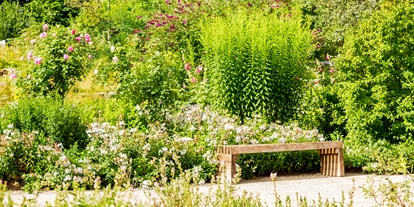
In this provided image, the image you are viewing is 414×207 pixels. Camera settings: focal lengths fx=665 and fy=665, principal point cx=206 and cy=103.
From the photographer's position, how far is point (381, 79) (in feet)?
27.3

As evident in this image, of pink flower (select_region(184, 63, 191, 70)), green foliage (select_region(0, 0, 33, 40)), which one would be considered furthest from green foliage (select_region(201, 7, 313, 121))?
green foliage (select_region(0, 0, 33, 40))

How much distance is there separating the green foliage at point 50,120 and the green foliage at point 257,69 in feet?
6.68

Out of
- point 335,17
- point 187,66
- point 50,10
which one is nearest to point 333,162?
point 187,66

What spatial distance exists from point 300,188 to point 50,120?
2.70 m

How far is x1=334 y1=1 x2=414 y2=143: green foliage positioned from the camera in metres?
8.30

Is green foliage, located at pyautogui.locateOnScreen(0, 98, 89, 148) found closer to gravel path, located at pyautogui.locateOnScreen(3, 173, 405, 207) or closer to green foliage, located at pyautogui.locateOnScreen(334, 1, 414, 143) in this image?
gravel path, located at pyautogui.locateOnScreen(3, 173, 405, 207)

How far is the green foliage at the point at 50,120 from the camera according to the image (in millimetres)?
7059

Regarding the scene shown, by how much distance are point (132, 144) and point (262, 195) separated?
60.0 inches

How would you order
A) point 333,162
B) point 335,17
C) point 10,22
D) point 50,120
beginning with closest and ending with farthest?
point 50,120, point 333,162, point 335,17, point 10,22

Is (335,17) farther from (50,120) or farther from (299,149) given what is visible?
(50,120)

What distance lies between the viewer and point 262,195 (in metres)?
6.23

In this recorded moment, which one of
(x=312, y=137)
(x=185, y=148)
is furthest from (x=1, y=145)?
(x=312, y=137)

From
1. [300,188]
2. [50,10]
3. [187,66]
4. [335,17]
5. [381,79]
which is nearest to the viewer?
[300,188]

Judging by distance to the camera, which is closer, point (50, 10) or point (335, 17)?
point (335, 17)
